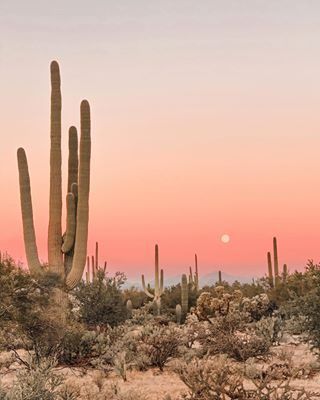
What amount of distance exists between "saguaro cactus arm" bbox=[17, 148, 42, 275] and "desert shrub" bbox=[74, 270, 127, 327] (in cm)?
260

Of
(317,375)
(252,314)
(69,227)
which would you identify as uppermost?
(69,227)

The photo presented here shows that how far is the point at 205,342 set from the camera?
1562 cm

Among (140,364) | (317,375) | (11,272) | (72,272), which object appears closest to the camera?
(11,272)

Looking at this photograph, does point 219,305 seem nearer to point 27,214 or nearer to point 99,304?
point 99,304

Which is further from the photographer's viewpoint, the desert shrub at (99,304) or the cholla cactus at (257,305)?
the cholla cactus at (257,305)

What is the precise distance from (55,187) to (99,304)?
427cm

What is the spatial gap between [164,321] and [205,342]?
11.1 meters

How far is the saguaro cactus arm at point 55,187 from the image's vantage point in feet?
58.2

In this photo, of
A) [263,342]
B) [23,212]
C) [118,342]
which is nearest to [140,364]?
[118,342]

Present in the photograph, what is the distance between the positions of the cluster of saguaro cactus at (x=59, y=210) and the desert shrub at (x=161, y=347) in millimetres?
3210

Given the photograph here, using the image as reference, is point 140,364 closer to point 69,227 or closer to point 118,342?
point 118,342

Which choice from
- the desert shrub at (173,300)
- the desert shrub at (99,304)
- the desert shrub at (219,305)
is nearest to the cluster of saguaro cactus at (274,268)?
the desert shrub at (173,300)

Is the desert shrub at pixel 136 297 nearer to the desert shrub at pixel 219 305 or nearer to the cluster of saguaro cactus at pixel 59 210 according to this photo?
the desert shrub at pixel 219 305

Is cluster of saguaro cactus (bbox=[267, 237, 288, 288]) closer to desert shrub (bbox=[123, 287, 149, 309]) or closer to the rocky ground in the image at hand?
desert shrub (bbox=[123, 287, 149, 309])
